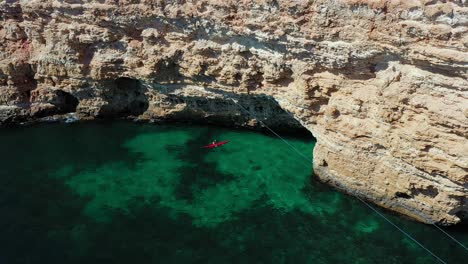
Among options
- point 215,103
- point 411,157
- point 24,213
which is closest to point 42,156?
point 24,213

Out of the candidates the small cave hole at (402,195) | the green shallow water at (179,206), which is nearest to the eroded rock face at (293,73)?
the small cave hole at (402,195)

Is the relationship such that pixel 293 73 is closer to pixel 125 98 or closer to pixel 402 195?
pixel 402 195

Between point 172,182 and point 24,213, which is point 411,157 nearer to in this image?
point 172,182

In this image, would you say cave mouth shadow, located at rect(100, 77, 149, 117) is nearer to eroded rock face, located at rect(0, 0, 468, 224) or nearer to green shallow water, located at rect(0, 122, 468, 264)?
eroded rock face, located at rect(0, 0, 468, 224)

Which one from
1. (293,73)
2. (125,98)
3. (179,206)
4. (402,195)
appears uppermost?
(293,73)

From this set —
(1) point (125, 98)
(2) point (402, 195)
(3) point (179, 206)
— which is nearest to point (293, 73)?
(2) point (402, 195)

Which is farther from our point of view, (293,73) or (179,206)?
(293,73)

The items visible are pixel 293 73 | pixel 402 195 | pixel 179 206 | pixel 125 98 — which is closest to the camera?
pixel 402 195
